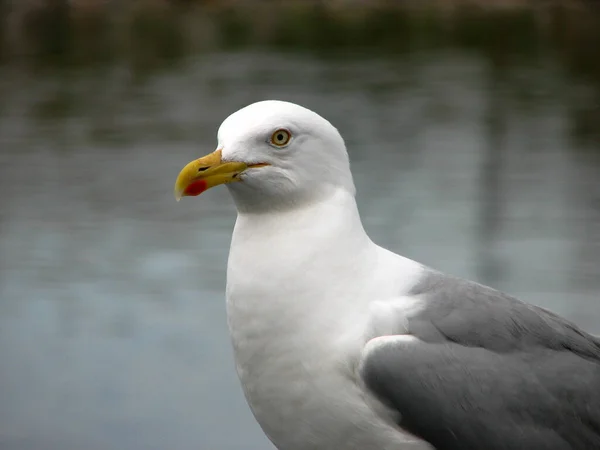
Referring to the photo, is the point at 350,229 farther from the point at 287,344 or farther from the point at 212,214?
the point at 212,214

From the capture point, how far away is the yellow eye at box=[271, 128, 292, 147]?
2637 mm

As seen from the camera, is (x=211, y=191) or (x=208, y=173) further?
(x=211, y=191)

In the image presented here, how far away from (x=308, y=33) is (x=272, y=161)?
49.7 feet

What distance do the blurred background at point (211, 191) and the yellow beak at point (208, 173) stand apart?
2.11m

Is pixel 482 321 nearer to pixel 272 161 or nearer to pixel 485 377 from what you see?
pixel 485 377

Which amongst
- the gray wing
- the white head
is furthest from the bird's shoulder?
the white head

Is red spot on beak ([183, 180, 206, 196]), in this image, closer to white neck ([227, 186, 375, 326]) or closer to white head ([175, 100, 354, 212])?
white head ([175, 100, 354, 212])

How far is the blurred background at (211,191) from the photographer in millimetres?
5188

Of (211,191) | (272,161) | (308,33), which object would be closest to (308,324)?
(272,161)

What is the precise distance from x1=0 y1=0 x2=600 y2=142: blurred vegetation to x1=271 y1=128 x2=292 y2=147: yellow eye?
28.2 ft

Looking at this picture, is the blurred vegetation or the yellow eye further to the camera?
the blurred vegetation

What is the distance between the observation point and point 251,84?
12.5 meters

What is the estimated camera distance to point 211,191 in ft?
28.9

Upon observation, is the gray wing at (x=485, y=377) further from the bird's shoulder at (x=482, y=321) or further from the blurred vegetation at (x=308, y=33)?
the blurred vegetation at (x=308, y=33)
